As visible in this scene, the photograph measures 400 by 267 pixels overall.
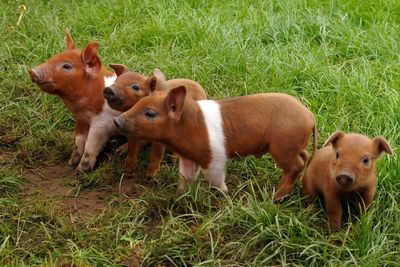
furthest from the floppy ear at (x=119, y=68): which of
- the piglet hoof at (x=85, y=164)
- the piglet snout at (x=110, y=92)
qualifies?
the piglet hoof at (x=85, y=164)

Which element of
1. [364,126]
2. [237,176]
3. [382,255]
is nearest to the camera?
[382,255]

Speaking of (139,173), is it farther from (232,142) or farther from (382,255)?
(382,255)

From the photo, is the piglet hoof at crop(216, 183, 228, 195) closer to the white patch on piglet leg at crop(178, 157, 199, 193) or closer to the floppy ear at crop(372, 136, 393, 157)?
the white patch on piglet leg at crop(178, 157, 199, 193)

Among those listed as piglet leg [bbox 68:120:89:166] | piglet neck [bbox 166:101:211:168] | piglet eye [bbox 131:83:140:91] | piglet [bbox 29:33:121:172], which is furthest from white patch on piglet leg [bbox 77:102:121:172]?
piglet neck [bbox 166:101:211:168]

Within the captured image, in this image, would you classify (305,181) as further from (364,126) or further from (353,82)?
(353,82)

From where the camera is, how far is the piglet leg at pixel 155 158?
5.57 meters

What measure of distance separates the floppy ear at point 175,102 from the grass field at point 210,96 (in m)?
0.62

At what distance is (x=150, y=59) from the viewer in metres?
7.41

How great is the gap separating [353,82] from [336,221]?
222 centimetres

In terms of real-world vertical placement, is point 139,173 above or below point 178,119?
below

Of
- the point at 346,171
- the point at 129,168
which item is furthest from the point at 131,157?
the point at 346,171

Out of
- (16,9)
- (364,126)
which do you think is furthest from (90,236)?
(16,9)

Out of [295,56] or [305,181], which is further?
[295,56]

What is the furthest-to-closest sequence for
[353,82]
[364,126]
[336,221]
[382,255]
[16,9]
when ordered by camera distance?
[16,9], [353,82], [364,126], [336,221], [382,255]
